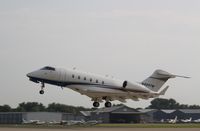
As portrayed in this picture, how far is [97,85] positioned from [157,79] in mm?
12002

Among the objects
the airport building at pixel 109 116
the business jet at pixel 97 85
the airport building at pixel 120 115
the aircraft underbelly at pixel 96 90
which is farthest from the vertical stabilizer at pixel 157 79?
the airport building at pixel 120 115

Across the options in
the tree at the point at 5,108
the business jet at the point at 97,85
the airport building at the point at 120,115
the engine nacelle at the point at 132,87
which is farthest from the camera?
the tree at the point at 5,108

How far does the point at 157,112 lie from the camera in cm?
18262

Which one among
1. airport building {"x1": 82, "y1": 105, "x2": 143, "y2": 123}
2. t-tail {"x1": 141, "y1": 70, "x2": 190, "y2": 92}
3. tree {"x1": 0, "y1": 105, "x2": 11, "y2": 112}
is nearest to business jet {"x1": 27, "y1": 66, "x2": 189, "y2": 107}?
t-tail {"x1": 141, "y1": 70, "x2": 190, "y2": 92}

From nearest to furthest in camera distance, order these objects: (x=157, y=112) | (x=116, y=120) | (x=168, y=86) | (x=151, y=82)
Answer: (x=168, y=86) < (x=151, y=82) < (x=116, y=120) < (x=157, y=112)

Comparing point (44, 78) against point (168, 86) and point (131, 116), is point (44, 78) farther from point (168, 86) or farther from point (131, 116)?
point (131, 116)

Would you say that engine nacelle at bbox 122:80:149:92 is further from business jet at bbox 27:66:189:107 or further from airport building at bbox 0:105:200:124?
airport building at bbox 0:105:200:124

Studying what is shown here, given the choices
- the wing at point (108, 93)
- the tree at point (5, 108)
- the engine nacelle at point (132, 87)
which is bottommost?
the wing at point (108, 93)

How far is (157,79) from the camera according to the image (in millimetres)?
75688

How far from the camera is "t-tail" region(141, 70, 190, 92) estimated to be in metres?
75.0

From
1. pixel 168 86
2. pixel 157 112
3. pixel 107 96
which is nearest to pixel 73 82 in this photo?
pixel 107 96

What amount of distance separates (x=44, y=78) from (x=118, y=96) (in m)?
11.7

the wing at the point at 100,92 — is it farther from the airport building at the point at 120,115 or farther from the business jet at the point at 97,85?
the airport building at the point at 120,115

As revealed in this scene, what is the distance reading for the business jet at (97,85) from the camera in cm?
6525
